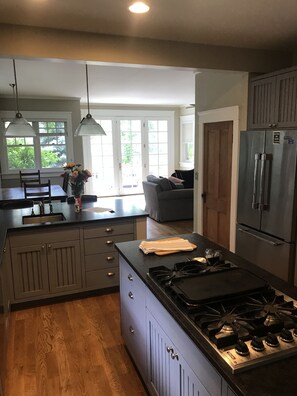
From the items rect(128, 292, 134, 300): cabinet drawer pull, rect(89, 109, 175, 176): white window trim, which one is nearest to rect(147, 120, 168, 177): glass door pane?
rect(89, 109, 175, 176): white window trim

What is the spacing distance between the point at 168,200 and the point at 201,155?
1.85 metres

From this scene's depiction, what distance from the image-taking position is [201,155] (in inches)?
187

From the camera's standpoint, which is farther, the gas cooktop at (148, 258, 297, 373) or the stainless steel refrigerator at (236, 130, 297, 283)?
the stainless steel refrigerator at (236, 130, 297, 283)

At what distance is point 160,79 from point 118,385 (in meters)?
4.70

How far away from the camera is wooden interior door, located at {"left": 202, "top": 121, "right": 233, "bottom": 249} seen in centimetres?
419

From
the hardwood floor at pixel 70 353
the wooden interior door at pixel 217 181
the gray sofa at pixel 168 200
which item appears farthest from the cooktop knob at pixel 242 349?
the gray sofa at pixel 168 200

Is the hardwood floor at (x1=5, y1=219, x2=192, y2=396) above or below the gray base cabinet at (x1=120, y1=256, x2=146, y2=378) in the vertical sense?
below

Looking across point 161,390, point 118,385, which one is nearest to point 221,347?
point 161,390

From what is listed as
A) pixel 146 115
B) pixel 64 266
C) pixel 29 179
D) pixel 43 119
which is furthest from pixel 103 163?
pixel 64 266

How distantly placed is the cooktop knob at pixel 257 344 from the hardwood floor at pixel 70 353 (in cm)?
127

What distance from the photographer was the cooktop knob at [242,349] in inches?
44.3

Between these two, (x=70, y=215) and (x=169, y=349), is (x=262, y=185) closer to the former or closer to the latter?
(x=70, y=215)

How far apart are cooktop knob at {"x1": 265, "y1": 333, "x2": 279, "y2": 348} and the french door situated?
8.52m

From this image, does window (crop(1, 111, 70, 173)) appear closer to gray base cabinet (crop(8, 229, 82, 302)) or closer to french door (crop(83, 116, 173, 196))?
french door (crop(83, 116, 173, 196))
